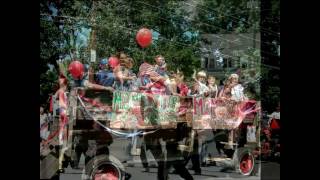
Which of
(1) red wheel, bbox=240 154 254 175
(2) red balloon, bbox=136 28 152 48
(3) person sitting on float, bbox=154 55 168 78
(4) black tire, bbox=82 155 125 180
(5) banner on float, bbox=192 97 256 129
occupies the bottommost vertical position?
(1) red wheel, bbox=240 154 254 175

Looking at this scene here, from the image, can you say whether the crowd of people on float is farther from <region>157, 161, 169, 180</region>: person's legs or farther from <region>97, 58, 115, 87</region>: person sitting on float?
<region>157, 161, 169, 180</region>: person's legs

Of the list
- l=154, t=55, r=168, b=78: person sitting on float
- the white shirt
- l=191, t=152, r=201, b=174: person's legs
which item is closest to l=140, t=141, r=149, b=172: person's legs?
l=191, t=152, r=201, b=174: person's legs

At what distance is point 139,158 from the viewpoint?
388 cm

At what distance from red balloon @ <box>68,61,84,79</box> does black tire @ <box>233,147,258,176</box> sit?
2037 mm

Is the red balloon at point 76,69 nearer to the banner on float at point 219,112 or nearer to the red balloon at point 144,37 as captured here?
the red balloon at point 144,37

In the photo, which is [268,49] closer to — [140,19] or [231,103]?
[231,103]

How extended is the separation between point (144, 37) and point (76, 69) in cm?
68

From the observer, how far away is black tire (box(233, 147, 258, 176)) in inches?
177

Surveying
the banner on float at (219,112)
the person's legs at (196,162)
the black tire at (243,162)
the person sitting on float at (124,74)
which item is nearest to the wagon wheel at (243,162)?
the black tire at (243,162)

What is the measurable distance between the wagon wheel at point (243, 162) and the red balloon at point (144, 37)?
1.74 m

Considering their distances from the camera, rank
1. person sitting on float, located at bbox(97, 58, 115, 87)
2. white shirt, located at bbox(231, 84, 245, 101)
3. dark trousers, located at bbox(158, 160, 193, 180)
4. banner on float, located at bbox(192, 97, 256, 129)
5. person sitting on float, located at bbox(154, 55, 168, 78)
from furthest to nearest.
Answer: white shirt, located at bbox(231, 84, 245, 101) < banner on float, located at bbox(192, 97, 256, 129) < dark trousers, located at bbox(158, 160, 193, 180) < person sitting on float, located at bbox(154, 55, 168, 78) < person sitting on float, located at bbox(97, 58, 115, 87)

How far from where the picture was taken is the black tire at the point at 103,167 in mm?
3646

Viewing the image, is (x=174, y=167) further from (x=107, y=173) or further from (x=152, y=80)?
(x=152, y=80)
